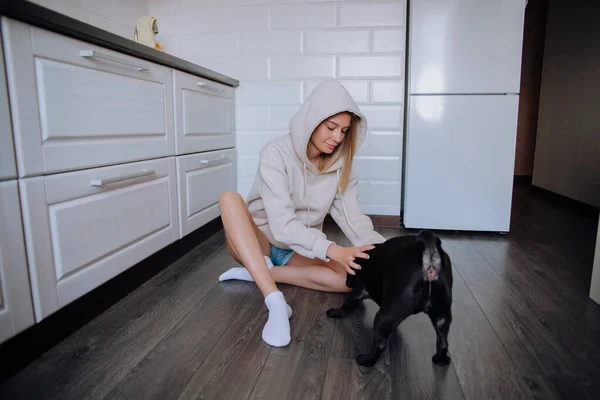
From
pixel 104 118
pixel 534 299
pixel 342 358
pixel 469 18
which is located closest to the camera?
pixel 342 358

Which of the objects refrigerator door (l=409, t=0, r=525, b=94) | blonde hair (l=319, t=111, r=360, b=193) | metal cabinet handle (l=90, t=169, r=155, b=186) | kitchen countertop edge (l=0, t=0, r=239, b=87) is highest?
refrigerator door (l=409, t=0, r=525, b=94)

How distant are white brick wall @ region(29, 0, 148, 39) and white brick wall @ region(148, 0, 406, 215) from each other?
0.65ft

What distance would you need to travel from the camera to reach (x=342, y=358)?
3.64 feet

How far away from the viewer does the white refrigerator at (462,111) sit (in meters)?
2.28

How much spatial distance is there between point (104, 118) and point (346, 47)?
1635 millimetres

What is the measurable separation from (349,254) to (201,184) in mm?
1170

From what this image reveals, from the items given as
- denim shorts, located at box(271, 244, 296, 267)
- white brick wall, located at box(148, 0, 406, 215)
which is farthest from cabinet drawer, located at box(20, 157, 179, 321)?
white brick wall, located at box(148, 0, 406, 215)

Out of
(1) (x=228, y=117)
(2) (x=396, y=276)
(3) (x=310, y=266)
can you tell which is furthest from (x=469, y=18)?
(2) (x=396, y=276)

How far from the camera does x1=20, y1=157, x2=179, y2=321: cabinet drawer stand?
1.07 m

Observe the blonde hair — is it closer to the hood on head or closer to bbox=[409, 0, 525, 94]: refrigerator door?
the hood on head

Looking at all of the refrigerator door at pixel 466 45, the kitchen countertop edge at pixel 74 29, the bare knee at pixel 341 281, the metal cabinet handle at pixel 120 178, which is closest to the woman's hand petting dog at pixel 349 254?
the bare knee at pixel 341 281

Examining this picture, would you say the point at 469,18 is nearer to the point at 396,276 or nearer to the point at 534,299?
the point at 534,299

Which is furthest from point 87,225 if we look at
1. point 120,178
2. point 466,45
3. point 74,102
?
point 466,45

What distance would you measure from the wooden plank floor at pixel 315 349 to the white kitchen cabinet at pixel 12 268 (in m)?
0.14
